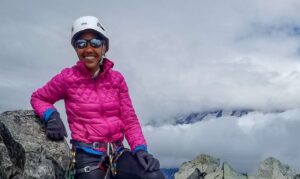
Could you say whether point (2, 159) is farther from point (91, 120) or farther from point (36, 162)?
point (91, 120)

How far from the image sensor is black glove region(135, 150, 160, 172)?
34.4ft

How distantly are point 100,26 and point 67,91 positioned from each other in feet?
5.92

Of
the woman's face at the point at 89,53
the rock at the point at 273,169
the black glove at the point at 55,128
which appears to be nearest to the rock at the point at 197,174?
the rock at the point at 273,169

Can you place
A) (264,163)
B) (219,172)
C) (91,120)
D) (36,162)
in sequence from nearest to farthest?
(36,162), (91,120), (219,172), (264,163)

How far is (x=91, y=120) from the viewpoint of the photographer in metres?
11.0

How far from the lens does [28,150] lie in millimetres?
10453

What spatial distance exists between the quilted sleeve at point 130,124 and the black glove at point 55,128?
4.92 feet

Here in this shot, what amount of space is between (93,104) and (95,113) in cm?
22

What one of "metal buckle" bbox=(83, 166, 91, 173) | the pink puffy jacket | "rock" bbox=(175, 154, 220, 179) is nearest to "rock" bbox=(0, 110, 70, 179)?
the pink puffy jacket

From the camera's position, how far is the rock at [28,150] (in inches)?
405

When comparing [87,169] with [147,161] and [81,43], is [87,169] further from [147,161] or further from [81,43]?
[81,43]

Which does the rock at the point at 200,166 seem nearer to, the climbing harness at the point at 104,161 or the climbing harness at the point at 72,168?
the climbing harness at the point at 104,161

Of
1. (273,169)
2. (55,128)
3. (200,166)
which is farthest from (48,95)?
(200,166)

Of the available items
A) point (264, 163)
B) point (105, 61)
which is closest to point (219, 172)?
point (264, 163)
